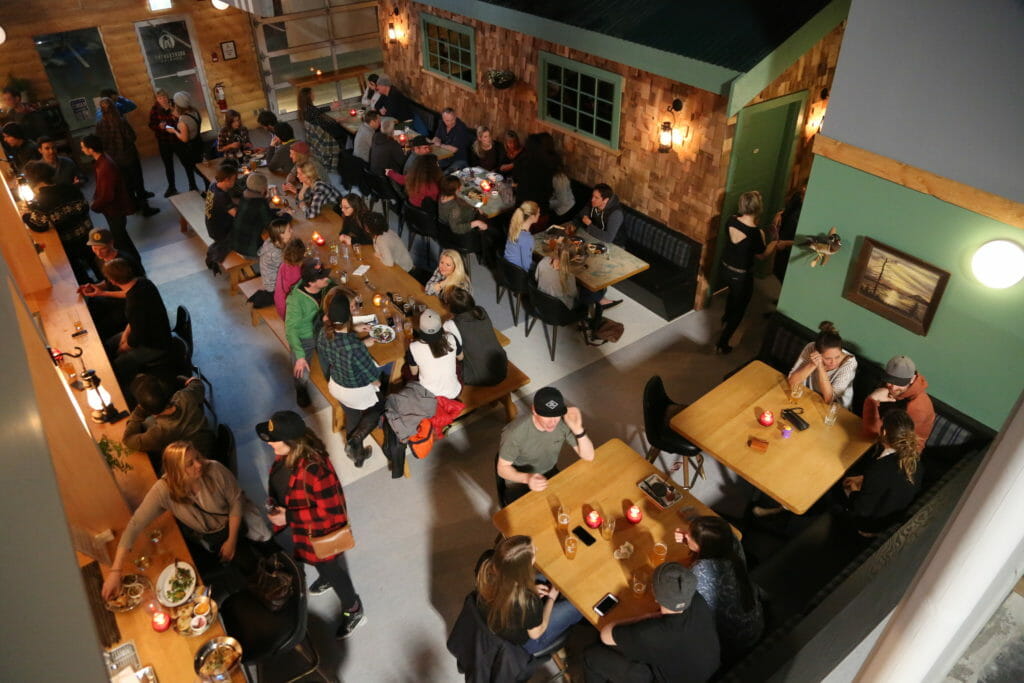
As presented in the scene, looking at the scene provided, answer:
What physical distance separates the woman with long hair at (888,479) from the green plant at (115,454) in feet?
16.0

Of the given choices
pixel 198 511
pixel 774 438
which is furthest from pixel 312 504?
pixel 774 438

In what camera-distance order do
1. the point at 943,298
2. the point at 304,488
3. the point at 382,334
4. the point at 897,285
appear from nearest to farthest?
the point at 304,488
the point at 943,298
the point at 897,285
the point at 382,334

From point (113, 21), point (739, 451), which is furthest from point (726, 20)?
point (113, 21)

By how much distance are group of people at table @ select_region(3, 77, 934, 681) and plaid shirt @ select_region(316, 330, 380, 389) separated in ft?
0.04

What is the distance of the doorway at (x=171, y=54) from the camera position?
1184 centimetres

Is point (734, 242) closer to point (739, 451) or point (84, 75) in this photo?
point (739, 451)

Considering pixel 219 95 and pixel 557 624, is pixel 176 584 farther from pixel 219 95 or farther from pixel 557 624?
pixel 219 95

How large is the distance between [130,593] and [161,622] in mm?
329

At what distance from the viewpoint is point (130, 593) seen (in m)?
3.99

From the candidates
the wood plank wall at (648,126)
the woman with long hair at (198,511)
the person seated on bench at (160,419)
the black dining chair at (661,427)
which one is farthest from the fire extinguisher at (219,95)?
the black dining chair at (661,427)

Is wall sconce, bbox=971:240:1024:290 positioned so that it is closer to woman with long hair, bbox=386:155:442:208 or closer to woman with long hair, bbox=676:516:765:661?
woman with long hair, bbox=676:516:765:661

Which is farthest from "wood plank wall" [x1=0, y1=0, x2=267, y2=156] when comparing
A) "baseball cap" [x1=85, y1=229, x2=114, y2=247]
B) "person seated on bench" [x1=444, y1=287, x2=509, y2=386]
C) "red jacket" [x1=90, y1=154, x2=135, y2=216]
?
"person seated on bench" [x1=444, y1=287, x2=509, y2=386]

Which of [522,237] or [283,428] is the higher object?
[283,428]

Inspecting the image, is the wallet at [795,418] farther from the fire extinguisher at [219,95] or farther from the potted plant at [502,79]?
the fire extinguisher at [219,95]
